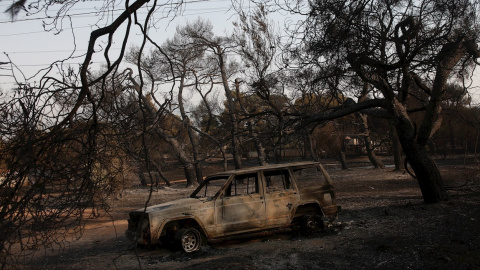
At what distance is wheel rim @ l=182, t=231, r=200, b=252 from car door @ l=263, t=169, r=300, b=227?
1.78 m

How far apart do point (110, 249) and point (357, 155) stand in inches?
1733

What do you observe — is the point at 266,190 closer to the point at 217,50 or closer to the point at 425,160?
the point at 425,160

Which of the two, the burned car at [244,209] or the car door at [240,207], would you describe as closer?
the burned car at [244,209]

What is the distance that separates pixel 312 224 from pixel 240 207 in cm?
188

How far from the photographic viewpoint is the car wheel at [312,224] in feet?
37.3

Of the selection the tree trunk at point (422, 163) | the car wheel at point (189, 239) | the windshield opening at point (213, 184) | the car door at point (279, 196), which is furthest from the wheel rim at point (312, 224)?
the tree trunk at point (422, 163)

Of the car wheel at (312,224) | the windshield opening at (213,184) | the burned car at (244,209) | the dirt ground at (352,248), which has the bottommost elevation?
the dirt ground at (352,248)

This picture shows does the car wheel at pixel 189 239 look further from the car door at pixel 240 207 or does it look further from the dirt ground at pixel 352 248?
the car door at pixel 240 207

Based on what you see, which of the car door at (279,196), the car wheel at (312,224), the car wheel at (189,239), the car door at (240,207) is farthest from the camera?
the car wheel at (312,224)

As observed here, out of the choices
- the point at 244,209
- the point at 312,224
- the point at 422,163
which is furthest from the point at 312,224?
the point at 422,163

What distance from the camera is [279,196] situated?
11430 millimetres

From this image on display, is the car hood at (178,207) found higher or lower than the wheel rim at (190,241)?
higher

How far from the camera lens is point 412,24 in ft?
36.1

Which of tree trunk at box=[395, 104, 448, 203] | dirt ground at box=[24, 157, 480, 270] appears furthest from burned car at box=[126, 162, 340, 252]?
tree trunk at box=[395, 104, 448, 203]
